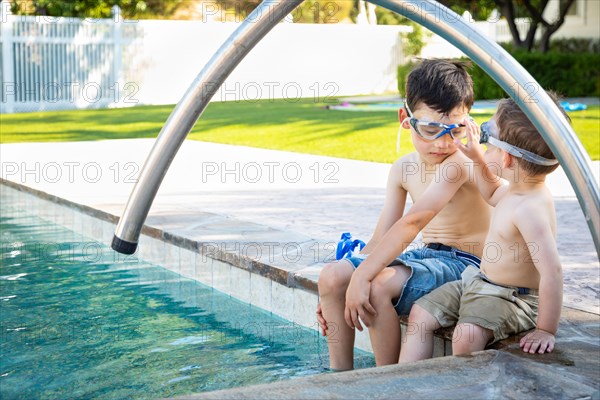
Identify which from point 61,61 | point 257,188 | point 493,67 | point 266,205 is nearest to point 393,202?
point 493,67

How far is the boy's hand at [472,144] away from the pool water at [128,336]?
1.05 meters

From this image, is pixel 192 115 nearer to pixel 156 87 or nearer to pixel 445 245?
pixel 445 245

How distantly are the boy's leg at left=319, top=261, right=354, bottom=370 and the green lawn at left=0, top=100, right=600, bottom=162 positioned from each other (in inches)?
255

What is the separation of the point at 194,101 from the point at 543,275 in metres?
1.23

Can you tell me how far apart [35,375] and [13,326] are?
786 millimetres

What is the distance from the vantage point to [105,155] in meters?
10.2

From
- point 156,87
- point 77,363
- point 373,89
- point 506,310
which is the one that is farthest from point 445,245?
point 373,89

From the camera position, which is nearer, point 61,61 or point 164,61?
point 61,61

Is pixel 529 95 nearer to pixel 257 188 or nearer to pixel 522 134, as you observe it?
pixel 522 134

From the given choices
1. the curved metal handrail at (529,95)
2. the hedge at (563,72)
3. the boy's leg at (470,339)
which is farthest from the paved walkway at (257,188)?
the hedge at (563,72)

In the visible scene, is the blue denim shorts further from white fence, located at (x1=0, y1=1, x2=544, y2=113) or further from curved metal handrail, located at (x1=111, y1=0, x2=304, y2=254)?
white fence, located at (x1=0, y1=1, x2=544, y2=113)

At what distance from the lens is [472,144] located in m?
3.10

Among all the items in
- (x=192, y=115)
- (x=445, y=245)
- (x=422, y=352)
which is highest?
(x=192, y=115)

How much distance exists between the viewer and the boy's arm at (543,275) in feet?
9.06
